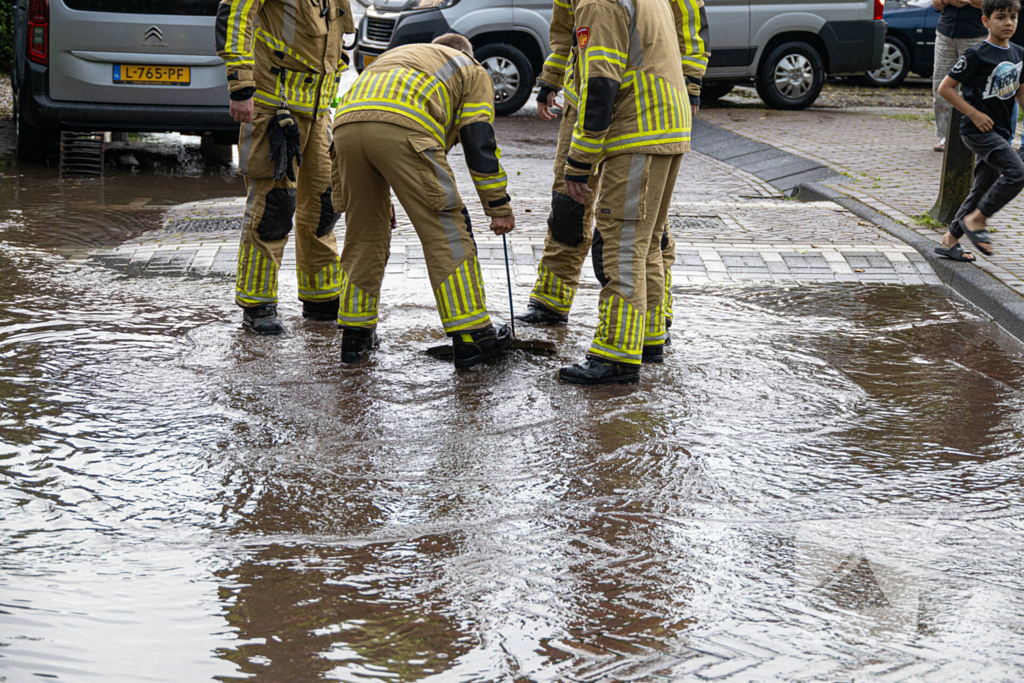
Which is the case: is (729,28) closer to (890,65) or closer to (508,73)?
(508,73)

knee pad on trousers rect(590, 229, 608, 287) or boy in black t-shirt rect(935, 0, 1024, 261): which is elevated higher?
boy in black t-shirt rect(935, 0, 1024, 261)

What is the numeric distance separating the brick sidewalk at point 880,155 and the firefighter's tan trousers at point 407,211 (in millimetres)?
3372

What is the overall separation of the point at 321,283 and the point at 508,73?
805cm

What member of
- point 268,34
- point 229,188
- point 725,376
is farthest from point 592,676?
point 229,188

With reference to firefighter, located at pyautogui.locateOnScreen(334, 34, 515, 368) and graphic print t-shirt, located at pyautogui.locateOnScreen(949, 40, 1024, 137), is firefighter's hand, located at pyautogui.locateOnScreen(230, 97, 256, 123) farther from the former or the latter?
graphic print t-shirt, located at pyautogui.locateOnScreen(949, 40, 1024, 137)

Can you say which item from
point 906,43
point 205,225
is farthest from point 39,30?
point 906,43

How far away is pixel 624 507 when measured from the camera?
3.79 meters

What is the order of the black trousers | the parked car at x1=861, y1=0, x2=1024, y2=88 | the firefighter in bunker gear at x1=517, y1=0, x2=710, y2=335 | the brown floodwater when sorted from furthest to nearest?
1. the parked car at x1=861, y1=0, x2=1024, y2=88
2. the black trousers
3. the firefighter in bunker gear at x1=517, y1=0, x2=710, y2=335
4. the brown floodwater

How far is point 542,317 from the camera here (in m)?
6.10

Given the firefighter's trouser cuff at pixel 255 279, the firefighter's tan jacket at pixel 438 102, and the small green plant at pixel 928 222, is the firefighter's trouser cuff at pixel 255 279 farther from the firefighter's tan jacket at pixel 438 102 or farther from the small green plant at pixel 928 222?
the small green plant at pixel 928 222

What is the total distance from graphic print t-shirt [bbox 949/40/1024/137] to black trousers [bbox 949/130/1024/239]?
0.10 metres

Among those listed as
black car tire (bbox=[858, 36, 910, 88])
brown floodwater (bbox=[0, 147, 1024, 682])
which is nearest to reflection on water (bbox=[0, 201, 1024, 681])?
brown floodwater (bbox=[0, 147, 1024, 682])

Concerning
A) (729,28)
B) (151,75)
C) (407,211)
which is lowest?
(407,211)

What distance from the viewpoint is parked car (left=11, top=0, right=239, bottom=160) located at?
921cm
